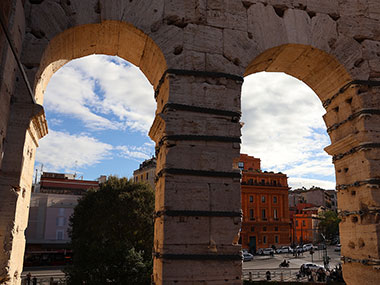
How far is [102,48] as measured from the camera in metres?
6.43

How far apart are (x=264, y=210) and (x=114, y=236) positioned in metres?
26.1

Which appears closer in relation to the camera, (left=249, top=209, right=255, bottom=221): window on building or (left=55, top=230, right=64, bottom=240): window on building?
(left=55, top=230, right=64, bottom=240): window on building

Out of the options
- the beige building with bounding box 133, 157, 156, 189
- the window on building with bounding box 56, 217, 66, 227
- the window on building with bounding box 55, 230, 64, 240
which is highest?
the beige building with bounding box 133, 157, 156, 189

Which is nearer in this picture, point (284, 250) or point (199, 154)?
point (199, 154)

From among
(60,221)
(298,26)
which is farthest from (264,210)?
(298,26)

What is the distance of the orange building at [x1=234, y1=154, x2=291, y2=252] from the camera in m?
39.1

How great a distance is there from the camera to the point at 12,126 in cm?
496

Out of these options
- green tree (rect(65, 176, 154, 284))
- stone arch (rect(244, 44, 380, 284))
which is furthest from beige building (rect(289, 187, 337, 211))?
stone arch (rect(244, 44, 380, 284))

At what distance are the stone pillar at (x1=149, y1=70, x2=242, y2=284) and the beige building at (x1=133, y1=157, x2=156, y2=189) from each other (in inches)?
1296

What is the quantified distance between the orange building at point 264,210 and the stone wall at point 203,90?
105 feet

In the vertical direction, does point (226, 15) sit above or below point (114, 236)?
above

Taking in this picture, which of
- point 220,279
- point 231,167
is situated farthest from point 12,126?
point 220,279

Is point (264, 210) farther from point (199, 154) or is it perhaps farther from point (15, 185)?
point (15, 185)

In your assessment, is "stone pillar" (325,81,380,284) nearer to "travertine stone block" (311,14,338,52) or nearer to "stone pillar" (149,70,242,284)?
"travertine stone block" (311,14,338,52)
